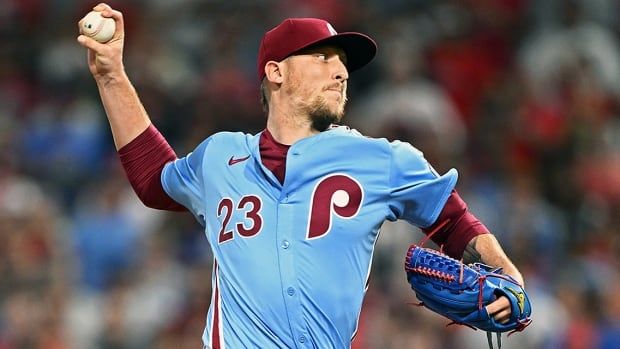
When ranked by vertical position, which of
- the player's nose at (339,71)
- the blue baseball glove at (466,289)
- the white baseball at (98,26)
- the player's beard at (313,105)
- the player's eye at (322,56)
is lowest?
the blue baseball glove at (466,289)

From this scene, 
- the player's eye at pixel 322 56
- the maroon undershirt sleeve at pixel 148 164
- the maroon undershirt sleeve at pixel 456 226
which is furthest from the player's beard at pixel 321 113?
the maroon undershirt sleeve at pixel 148 164

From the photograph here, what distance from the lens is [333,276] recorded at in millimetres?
4691

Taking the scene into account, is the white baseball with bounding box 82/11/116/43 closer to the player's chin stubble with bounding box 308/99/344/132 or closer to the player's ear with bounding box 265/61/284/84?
the player's ear with bounding box 265/61/284/84

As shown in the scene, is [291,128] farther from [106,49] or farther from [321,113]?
[106,49]

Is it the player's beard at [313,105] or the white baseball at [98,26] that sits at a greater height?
the white baseball at [98,26]

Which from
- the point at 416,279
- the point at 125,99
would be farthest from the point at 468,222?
the point at 125,99

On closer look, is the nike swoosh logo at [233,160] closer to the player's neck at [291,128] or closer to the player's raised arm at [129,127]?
the player's neck at [291,128]

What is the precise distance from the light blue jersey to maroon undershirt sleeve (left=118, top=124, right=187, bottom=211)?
34 centimetres

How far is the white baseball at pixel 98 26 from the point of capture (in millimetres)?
5133

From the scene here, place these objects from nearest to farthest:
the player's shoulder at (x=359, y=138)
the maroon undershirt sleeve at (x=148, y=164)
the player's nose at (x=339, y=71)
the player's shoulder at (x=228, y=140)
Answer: the player's shoulder at (x=359, y=138)
the player's nose at (x=339, y=71)
the player's shoulder at (x=228, y=140)
the maroon undershirt sleeve at (x=148, y=164)

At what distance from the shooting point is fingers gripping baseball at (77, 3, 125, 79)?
5.16 m

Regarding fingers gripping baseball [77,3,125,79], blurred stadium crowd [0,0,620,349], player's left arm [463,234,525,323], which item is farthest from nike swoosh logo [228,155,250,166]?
blurred stadium crowd [0,0,620,349]

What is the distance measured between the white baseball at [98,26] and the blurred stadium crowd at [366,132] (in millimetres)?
3695

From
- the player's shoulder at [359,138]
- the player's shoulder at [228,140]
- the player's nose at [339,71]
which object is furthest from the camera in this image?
the player's shoulder at [228,140]
